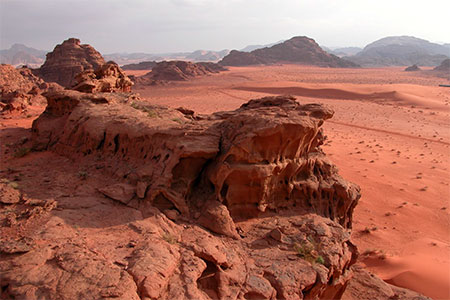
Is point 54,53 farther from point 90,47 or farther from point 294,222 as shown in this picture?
point 294,222

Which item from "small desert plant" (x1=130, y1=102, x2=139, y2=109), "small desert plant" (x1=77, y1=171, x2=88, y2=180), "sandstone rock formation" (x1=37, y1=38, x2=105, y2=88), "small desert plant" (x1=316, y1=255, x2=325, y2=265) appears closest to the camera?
"small desert plant" (x1=316, y1=255, x2=325, y2=265)

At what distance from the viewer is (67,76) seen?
3081 cm

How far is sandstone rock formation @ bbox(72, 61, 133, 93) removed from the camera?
11.2 metres

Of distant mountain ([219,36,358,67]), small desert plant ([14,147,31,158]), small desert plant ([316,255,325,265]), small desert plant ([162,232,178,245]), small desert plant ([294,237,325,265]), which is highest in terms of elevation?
distant mountain ([219,36,358,67])

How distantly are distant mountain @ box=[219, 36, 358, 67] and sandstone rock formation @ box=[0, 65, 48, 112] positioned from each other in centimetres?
6170

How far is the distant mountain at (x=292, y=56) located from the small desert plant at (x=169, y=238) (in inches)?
3093

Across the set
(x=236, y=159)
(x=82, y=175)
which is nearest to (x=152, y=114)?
(x=82, y=175)

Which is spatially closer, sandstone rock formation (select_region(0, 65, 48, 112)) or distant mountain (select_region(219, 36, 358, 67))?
sandstone rock formation (select_region(0, 65, 48, 112))

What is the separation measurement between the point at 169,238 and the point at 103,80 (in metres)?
9.59

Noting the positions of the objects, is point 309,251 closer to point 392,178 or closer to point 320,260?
point 320,260

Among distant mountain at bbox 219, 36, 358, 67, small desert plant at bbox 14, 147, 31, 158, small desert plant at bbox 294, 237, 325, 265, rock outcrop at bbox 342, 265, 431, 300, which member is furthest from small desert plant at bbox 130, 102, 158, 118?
distant mountain at bbox 219, 36, 358, 67

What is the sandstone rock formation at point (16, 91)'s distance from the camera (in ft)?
49.0

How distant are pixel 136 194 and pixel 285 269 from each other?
2858 mm

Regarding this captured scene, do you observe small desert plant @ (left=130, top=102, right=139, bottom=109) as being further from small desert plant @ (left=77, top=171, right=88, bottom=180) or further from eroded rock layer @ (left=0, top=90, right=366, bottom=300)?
small desert plant @ (left=77, top=171, right=88, bottom=180)
